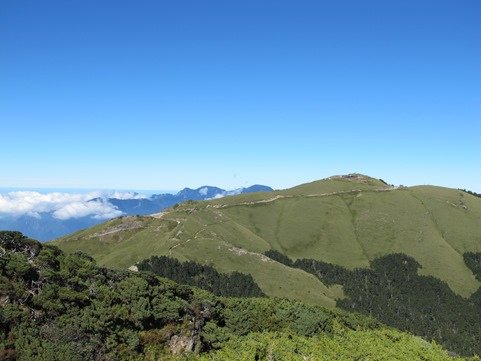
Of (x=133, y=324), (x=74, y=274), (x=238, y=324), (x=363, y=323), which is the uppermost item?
(x=74, y=274)

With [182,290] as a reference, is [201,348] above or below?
below

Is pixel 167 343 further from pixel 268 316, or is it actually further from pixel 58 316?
pixel 268 316

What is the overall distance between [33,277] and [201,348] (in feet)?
114

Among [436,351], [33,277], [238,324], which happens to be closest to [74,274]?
[33,277]

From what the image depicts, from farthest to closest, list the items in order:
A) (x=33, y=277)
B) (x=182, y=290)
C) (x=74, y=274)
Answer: (x=182, y=290)
(x=74, y=274)
(x=33, y=277)

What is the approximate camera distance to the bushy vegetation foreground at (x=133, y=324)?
67.4m

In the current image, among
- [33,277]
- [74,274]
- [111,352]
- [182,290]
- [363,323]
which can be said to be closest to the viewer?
[111,352]

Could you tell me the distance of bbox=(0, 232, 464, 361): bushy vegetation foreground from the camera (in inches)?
2655

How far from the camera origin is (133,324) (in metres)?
80.4

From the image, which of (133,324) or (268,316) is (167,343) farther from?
(268,316)

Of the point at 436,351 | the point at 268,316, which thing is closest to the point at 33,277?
the point at 268,316

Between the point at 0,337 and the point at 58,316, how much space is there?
10463mm

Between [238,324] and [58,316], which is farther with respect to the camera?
[238,324]

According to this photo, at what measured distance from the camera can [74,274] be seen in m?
84.9
